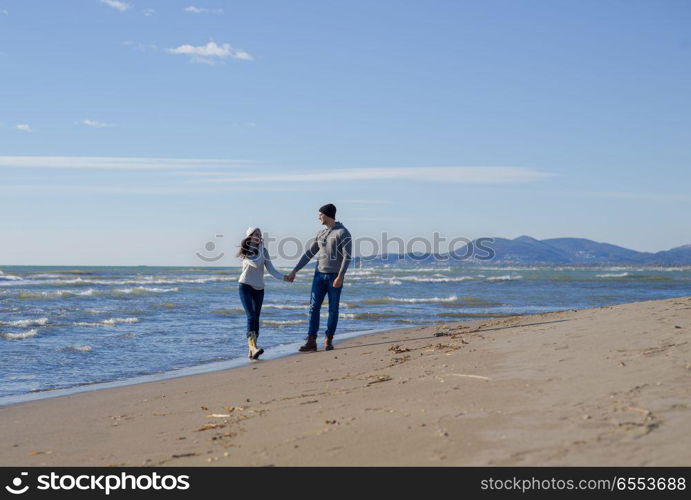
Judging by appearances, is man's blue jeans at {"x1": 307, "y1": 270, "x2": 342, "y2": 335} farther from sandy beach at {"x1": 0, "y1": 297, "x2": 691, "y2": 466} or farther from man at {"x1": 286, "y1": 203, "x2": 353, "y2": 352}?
sandy beach at {"x1": 0, "y1": 297, "x2": 691, "y2": 466}

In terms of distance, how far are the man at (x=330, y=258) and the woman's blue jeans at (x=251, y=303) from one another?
1.73ft

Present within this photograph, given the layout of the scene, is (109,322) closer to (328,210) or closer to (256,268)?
(256,268)

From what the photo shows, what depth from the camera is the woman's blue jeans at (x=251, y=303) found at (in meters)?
9.48

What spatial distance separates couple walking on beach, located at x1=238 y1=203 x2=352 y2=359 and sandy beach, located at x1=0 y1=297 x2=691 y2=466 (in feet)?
5.99

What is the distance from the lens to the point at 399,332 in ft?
39.6

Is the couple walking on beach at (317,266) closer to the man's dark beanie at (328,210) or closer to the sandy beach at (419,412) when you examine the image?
the man's dark beanie at (328,210)

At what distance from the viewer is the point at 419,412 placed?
14.1 feet

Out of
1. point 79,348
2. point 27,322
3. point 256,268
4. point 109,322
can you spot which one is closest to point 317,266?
point 256,268

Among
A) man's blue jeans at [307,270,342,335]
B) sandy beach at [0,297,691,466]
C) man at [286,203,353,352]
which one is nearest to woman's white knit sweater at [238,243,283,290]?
man at [286,203,353,352]

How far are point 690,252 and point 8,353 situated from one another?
194 metres

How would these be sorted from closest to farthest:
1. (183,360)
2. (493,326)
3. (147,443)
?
(147,443) → (183,360) → (493,326)
